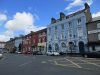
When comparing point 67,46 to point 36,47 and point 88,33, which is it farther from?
point 36,47

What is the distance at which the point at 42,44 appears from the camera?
215ft

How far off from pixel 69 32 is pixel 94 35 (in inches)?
386

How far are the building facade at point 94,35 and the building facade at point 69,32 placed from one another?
157 centimetres

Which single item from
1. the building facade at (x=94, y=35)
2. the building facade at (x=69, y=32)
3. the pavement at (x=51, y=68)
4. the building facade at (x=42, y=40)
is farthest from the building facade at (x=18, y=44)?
the pavement at (x=51, y=68)

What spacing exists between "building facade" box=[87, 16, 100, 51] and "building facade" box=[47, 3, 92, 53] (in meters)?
1.57

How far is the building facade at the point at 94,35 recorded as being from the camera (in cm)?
4269

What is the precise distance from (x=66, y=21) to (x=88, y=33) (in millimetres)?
10454

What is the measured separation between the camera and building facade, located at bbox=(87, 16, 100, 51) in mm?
42691

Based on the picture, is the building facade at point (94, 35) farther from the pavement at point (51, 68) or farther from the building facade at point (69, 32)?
the pavement at point (51, 68)

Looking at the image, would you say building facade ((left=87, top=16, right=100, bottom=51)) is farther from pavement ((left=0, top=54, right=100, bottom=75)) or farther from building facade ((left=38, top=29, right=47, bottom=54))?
building facade ((left=38, top=29, right=47, bottom=54))

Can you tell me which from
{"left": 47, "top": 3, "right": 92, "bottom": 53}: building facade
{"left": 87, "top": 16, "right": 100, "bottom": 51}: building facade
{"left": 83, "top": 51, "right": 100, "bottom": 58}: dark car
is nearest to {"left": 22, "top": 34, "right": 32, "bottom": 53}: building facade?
{"left": 47, "top": 3, "right": 92, "bottom": 53}: building facade

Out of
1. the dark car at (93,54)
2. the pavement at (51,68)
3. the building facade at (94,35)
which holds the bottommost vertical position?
the pavement at (51,68)

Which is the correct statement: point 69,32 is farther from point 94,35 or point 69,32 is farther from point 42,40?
point 42,40

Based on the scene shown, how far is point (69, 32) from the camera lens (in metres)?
52.1
